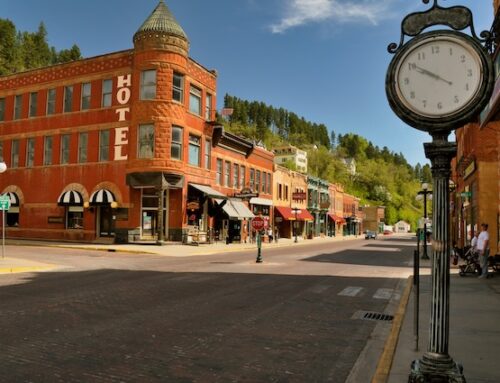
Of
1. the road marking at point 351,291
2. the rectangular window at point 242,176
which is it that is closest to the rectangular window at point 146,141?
the rectangular window at point 242,176

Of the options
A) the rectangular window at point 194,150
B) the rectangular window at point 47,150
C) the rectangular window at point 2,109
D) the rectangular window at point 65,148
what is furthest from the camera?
the rectangular window at point 2,109

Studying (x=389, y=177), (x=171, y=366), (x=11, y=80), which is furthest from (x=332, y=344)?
(x=389, y=177)

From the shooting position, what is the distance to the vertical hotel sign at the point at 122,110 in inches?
1282

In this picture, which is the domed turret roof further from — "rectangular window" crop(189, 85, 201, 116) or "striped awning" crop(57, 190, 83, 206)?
"striped awning" crop(57, 190, 83, 206)

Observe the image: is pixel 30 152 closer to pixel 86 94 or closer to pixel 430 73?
pixel 86 94

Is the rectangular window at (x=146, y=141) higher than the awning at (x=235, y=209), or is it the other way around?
the rectangular window at (x=146, y=141)

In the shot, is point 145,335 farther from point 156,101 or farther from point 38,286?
point 156,101

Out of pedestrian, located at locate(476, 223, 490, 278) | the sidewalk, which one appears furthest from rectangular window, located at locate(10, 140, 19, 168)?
the sidewalk

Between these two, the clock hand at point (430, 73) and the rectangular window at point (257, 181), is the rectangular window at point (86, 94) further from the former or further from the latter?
the clock hand at point (430, 73)

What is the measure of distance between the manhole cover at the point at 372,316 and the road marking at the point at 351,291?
2269mm

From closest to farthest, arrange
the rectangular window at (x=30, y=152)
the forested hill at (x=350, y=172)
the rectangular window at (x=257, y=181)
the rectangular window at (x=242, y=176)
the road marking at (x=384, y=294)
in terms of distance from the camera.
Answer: the road marking at (x=384, y=294)
the rectangular window at (x=30, y=152)
the rectangular window at (x=242, y=176)
the rectangular window at (x=257, y=181)
the forested hill at (x=350, y=172)

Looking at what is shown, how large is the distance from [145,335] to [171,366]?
1.55 metres

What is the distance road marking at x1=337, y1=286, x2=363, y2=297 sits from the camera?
39.7 ft

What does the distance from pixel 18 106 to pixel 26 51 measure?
78363mm
